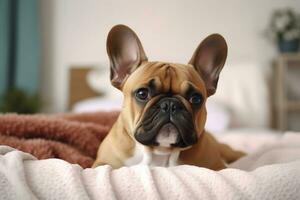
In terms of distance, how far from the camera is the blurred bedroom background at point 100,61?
219 centimetres

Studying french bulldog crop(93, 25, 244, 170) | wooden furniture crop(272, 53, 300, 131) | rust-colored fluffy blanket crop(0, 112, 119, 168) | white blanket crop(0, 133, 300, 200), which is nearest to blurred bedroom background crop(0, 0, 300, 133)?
wooden furniture crop(272, 53, 300, 131)

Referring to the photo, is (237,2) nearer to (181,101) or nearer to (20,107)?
(20,107)

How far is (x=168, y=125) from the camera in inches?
22.8

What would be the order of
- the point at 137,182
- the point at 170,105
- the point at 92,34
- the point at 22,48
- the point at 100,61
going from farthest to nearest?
the point at 22,48, the point at 100,61, the point at 92,34, the point at 170,105, the point at 137,182

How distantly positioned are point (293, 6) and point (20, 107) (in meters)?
1.81

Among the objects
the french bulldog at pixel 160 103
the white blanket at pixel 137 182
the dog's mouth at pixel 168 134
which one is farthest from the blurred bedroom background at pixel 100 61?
the white blanket at pixel 137 182

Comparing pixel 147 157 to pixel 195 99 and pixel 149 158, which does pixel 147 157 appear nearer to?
pixel 149 158

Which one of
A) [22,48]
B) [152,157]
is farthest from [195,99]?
[22,48]

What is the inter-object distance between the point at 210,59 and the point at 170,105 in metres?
0.12

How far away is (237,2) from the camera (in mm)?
2268

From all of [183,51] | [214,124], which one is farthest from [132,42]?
[214,124]

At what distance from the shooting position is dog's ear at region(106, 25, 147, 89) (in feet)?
2.02

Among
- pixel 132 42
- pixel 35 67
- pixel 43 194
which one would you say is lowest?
pixel 35 67

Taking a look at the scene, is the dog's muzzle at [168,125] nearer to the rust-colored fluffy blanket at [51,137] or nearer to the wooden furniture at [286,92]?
the rust-colored fluffy blanket at [51,137]
